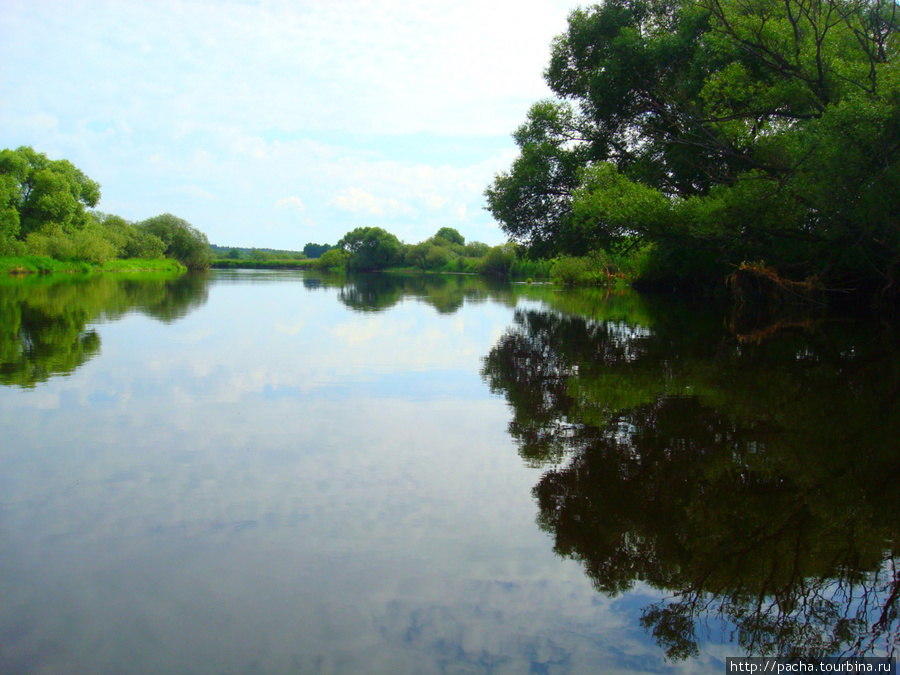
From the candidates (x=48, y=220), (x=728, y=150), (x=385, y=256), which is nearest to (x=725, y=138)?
(x=728, y=150)

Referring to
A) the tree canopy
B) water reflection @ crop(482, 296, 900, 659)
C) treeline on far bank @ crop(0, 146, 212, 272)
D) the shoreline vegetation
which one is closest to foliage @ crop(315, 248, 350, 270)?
treeline on far bank @ crop(0, 146, 212, 272)

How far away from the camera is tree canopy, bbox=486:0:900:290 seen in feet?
56.0

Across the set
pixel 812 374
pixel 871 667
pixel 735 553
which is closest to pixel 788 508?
pixel 735 553

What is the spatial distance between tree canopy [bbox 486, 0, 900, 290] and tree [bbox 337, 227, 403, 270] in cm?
8873

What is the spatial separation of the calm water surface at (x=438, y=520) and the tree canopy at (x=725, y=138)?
31.6 feet

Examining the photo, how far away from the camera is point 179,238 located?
295 feet

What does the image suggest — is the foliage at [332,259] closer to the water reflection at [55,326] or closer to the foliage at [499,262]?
the foliage at [499,262]

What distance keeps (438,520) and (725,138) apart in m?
21.6

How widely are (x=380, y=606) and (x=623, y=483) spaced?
2.49 metres

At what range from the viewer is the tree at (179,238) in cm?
8919

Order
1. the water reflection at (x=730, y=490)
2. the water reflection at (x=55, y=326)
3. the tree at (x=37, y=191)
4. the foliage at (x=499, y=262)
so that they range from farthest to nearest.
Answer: the foliage at (x=499, y=262)
the tree at (x=37, y=191)
the water reflection at (x=55, y=326)
the water reflection at (x=730, y=490)

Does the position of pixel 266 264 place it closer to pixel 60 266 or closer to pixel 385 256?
pixel 385 256

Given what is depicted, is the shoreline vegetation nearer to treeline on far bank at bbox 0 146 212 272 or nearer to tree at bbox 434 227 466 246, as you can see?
treeline on far bank at bbox 0 146 212 272

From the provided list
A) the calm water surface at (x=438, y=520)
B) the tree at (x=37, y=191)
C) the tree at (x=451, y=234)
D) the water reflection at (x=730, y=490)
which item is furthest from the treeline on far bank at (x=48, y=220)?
the tree at (x=451, y=234)
